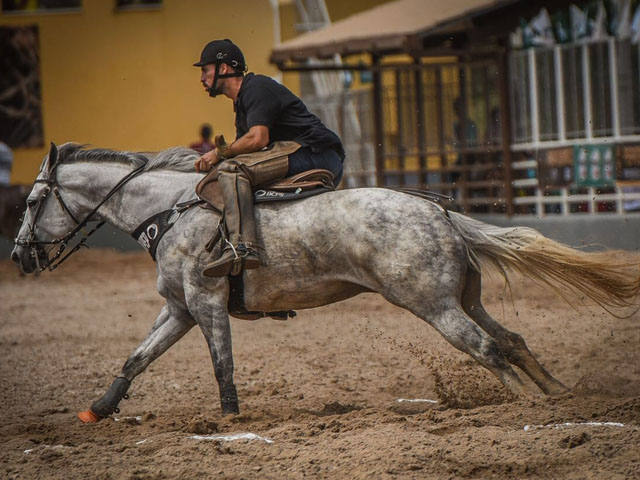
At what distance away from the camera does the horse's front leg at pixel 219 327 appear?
21.3 feet

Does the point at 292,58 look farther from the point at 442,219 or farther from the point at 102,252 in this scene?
the point at 442,219

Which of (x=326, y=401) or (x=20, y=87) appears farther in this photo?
(x=20, y=87)

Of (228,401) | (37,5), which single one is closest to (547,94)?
(228,401)

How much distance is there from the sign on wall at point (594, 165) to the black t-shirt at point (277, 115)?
302 inches

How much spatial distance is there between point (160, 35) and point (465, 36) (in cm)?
613

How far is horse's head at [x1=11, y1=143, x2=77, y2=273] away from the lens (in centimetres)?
717

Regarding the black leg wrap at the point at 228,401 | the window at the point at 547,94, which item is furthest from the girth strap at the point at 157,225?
the window at the point at 547,94

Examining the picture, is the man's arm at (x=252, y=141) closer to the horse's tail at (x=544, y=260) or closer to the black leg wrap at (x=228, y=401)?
the horse's tail at (x=544, y=260)

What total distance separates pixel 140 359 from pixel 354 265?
1.60 metres

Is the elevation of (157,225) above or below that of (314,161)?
below

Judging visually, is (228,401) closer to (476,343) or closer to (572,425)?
(476,343)

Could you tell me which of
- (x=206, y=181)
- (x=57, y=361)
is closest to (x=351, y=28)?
(x=57, y=361)

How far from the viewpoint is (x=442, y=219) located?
621cm

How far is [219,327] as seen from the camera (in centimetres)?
648
